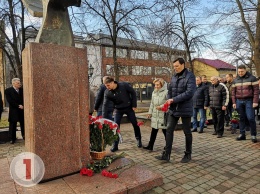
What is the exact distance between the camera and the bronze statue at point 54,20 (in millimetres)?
3438

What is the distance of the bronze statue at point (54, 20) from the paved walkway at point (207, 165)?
85.1 inches

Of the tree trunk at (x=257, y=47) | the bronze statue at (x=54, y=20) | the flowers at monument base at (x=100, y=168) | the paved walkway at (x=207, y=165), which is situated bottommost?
the paved walkway at (x=207, y=165)

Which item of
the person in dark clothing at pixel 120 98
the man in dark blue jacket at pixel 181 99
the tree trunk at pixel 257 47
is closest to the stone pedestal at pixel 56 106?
the man in dark blue jacket at pixel 181 99

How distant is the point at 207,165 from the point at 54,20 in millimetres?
3649

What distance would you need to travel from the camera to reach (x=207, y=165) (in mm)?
4383

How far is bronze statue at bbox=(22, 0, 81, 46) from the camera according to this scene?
3.44 metres

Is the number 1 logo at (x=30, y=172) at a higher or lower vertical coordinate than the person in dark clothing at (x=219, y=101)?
lower

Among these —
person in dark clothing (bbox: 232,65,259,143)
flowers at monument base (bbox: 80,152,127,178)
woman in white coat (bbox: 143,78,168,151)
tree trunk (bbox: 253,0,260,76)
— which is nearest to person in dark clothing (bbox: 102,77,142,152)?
woman in white coat (bbox: 143,78,168,151)

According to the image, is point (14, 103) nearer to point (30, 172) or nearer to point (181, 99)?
point (30, 172)

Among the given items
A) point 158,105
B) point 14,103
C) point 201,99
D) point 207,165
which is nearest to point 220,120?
point 201,99

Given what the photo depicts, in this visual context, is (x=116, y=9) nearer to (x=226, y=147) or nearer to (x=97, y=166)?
(x=226, y=147)

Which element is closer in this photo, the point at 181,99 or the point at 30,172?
the point at 30,172

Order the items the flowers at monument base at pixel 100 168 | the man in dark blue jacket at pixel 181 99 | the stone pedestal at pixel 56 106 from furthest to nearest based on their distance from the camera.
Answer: the man in dark blue jacket at pixel 181 99 < the flowers at monument base at pixel 100 168 < the stone pedestal at pixel 56 106

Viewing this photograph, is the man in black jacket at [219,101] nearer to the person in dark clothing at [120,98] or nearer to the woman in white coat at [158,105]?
the woman in white coat at [158,105]
